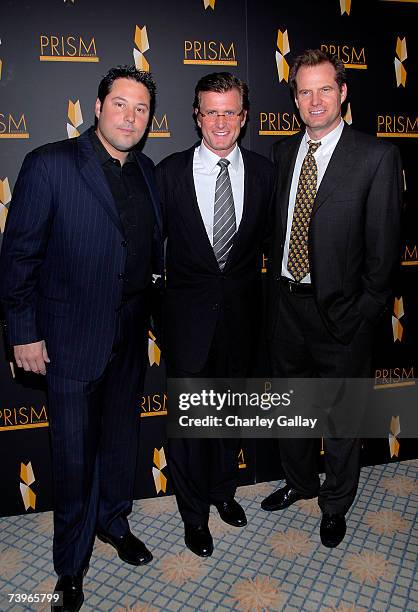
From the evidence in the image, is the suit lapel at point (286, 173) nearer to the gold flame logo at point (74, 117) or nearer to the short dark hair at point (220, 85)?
the short dark hair at point (220, 85)

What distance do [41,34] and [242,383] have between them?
69.6 inches

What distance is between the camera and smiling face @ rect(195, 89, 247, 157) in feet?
7.20

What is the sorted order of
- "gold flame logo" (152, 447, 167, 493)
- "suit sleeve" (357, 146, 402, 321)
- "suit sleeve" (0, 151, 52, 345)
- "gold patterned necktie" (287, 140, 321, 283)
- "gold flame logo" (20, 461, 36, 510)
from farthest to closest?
"gold flame logo" (152, 447, 167, 493) < "gold flame logo" (20, 461, 36, 510) < "gold patterned necktie" (287, 140, 321, 283) < "suit sleeve" (357, 146, 402, 321) < "suit sleeve" (0, 151, 52, 345)

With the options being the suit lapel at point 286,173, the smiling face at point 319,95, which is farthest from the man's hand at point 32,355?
A: the smiling face at point 319,95

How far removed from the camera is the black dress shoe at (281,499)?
9.15 feet

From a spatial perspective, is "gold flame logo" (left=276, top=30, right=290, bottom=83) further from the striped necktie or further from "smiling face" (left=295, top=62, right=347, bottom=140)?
the striped necktie

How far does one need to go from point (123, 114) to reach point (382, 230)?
1.12 metres

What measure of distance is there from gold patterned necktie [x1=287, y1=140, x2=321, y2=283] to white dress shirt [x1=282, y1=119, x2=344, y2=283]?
0.02 metres

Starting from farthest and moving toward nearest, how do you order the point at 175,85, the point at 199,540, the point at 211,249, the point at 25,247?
the point at 175,85 < the point at 199,540 < the point at 211,249 < the point at 25,247

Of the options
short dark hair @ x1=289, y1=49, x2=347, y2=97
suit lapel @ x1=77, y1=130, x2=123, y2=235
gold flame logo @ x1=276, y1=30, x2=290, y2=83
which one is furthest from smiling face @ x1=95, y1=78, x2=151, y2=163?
gold flame logo @ x1=276, y1=30, x2=290, y2=83

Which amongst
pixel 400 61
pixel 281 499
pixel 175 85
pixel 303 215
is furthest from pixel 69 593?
pixel 400 61

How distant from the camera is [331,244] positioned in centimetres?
231

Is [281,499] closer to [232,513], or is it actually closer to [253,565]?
[232,513]

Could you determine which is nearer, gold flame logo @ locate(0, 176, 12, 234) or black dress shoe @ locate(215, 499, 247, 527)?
gold flame logo @ locate(0, 176, 12, 234)
